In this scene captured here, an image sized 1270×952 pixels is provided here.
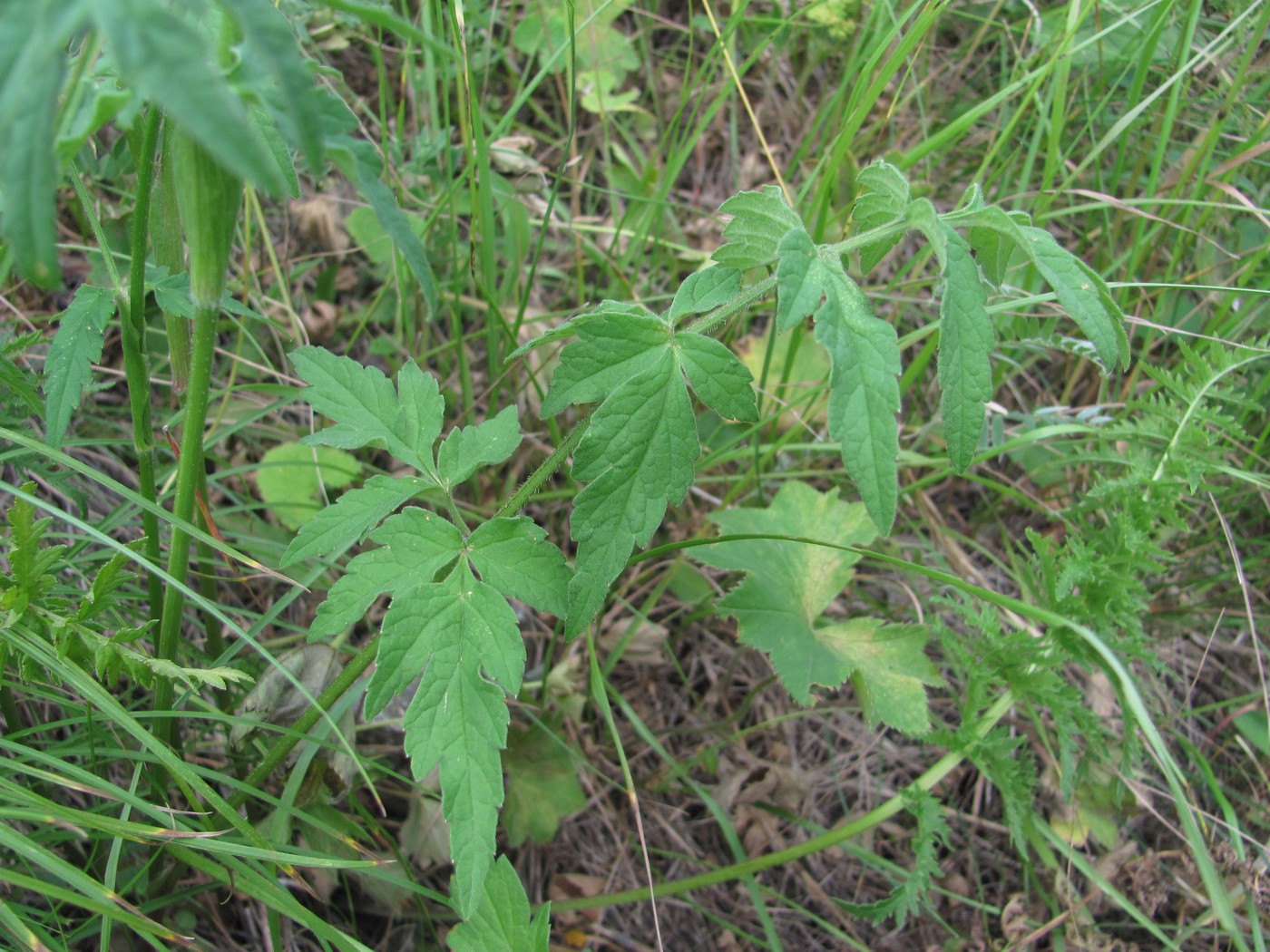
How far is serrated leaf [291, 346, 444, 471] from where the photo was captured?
150 cm

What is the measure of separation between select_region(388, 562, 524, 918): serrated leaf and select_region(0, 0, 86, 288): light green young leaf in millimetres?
686

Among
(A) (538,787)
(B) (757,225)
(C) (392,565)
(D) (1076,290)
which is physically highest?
(B) (757,225)

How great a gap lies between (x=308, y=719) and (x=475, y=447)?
52cm

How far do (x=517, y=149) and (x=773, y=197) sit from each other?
140 centimetres

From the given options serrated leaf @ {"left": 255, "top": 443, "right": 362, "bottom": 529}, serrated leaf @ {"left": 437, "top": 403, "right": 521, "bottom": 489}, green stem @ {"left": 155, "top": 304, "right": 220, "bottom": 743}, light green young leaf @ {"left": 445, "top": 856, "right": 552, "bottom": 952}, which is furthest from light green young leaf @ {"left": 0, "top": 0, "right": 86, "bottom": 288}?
serrated leaf @ {"left": 255, "top": 443, "right": 362, "bottom": 529}

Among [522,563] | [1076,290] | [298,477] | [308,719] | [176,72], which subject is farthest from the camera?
[298,477]

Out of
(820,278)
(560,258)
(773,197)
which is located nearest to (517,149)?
(560,258)

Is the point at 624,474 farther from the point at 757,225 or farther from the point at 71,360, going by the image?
the point at 71,360

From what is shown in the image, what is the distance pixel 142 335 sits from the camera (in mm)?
1427

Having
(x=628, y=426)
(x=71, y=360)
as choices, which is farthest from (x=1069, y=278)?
(x=71, y=360)

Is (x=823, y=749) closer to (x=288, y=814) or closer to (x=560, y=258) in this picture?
(x=288, y=814)

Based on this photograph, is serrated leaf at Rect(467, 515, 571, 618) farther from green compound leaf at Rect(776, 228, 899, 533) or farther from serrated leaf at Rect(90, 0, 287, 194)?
serrated leaf at Rect(90, 0, 287, 194)

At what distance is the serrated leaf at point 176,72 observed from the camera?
67cm

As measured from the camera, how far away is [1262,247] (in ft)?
7.17
